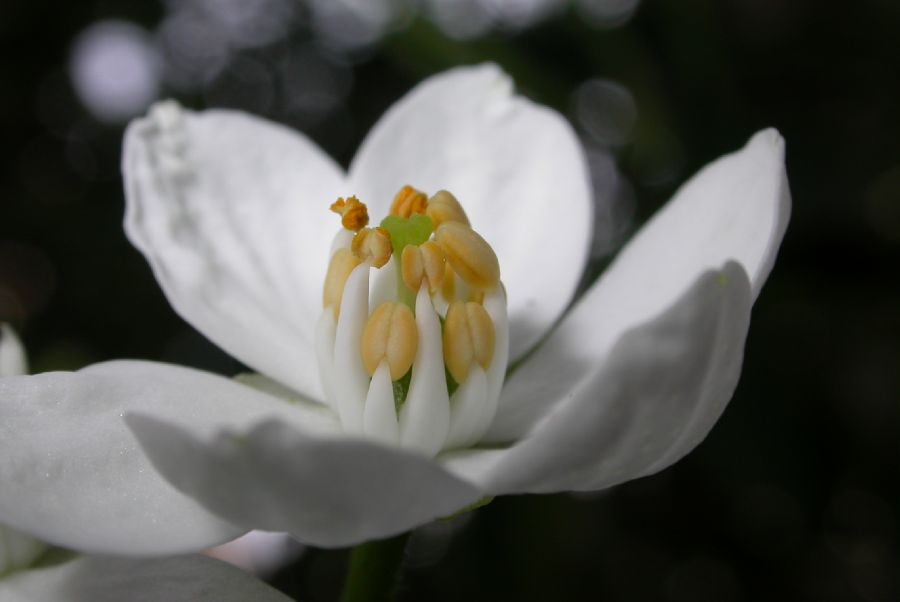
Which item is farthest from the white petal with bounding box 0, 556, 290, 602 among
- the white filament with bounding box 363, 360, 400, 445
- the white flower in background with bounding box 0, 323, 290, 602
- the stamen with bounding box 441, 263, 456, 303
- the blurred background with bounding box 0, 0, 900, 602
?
the blurred background with bounding box 0, 0, 900, 602

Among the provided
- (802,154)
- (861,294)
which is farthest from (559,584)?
(802,154)

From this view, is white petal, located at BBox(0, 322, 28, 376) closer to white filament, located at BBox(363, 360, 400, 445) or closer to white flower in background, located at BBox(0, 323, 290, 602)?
white flower in background, located at BBox(0, 323, 290, 602)

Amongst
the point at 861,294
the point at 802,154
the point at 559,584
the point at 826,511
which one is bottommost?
the point at 559,584

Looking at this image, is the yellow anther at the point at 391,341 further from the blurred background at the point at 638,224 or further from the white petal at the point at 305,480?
the blurred background at the point at 638,224

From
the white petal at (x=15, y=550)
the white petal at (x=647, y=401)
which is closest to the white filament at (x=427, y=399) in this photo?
the white petal at (x=647, y=401)

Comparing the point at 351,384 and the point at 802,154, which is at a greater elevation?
the point at 351,384

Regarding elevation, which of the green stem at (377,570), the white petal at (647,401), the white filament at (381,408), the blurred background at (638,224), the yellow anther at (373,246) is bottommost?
the blurred background at (638,224)

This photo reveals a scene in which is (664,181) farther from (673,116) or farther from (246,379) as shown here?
(246,379)

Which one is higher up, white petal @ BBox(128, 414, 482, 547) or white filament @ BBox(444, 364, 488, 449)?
white petal @ BBox(128, 414, 482, 547)
